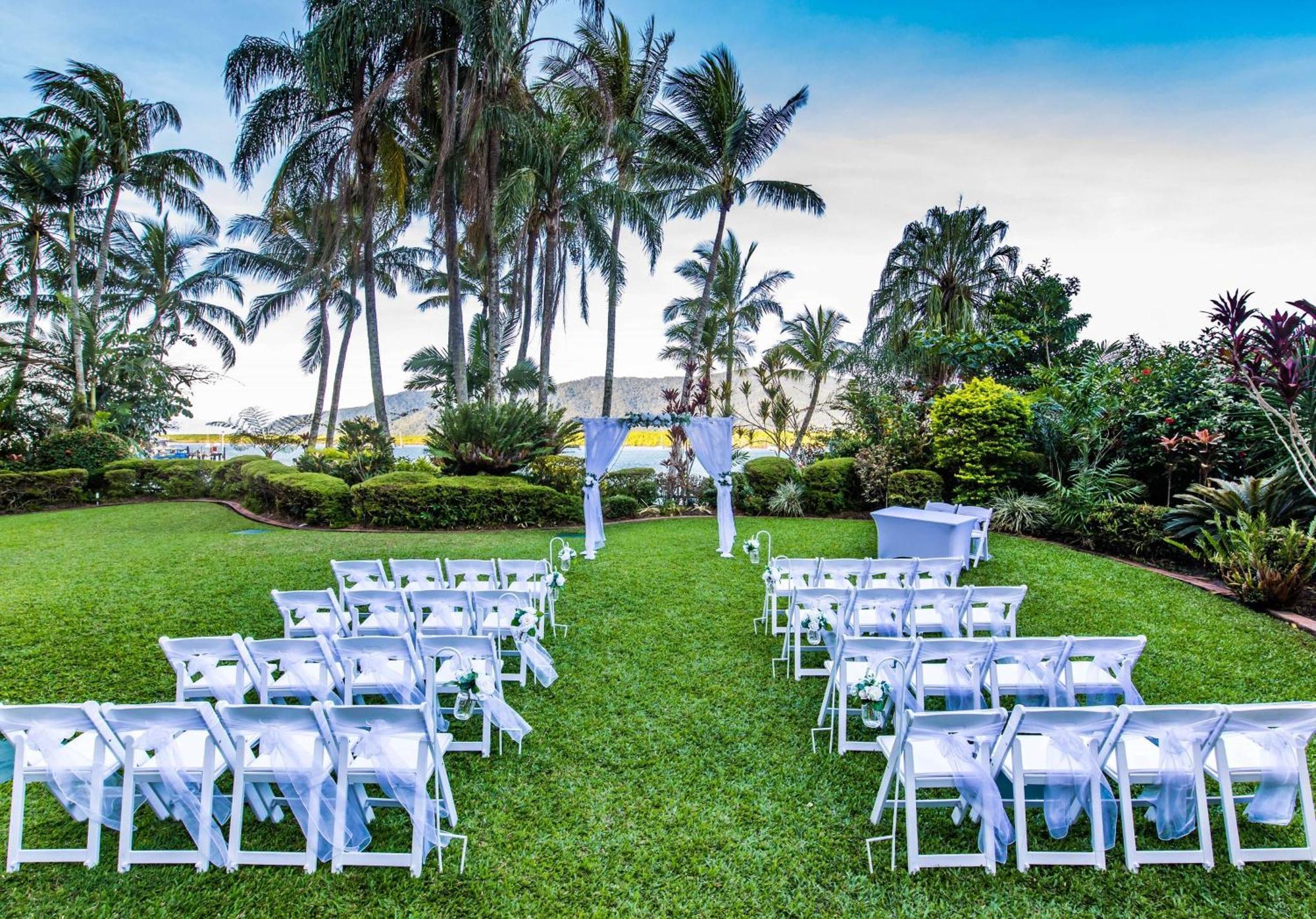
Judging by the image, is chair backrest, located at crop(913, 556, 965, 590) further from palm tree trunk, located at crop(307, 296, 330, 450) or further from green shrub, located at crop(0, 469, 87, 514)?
palm tree trunk, located at crop(307, 296, 330, 450)

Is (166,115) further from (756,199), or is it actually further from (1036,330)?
(1036,330)

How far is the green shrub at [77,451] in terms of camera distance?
60.6ft

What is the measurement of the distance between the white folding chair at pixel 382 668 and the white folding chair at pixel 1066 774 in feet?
11.6

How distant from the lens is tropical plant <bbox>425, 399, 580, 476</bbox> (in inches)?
606

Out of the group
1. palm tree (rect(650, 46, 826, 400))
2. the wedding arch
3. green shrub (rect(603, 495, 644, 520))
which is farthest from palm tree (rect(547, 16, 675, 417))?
the wedding arch

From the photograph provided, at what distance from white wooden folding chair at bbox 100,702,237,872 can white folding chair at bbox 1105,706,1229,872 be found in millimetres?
4374

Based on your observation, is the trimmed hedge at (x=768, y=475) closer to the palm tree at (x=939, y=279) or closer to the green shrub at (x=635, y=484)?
the green shrub at (x=635, y=484)

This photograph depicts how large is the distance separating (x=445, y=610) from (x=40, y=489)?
18.7 m

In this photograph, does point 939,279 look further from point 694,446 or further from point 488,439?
point 488,439

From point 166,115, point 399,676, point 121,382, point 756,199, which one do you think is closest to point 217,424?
point 121,382

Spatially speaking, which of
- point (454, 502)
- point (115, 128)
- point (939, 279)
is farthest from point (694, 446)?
point (115, 128)

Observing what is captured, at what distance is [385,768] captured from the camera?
10.4 ft

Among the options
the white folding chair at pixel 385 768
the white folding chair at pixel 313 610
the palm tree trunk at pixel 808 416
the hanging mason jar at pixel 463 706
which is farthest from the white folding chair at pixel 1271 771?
the palm tree trunk at pixel 808 416

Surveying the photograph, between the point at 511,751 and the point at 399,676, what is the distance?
0.95 m
